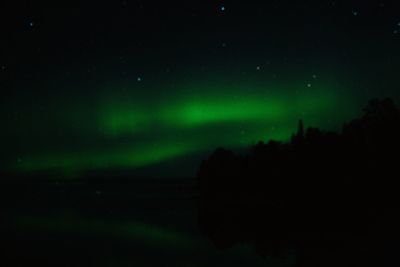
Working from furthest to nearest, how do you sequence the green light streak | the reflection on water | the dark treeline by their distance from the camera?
the green light streak
the dark treeline
the reflection on water

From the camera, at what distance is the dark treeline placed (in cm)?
1405

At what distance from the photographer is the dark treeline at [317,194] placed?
14047 mm

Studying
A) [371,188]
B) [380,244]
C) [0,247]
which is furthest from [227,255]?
[371,188]

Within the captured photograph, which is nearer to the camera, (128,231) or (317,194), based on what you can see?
(128,231)

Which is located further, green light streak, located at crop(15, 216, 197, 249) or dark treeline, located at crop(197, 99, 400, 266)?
green light streak, located at crop(15, 216, 197, 249)

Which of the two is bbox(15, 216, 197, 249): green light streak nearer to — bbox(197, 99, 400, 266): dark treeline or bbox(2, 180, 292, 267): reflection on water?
bbox(2, 180, 292, 267): reflection on water

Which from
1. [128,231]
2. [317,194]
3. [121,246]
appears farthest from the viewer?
[317,194]

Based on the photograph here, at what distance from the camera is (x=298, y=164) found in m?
34.3

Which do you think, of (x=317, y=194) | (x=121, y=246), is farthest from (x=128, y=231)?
(x=317, y=194)

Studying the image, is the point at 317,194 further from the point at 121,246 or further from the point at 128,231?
the point at 121,246

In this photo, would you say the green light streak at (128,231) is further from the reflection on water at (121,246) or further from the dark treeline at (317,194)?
the dark treeline at (317,194)

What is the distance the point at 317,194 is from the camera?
97.8 ft

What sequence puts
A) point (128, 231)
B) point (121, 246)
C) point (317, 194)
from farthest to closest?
point (317, 194)
point (128, 231)
point (121, 246)

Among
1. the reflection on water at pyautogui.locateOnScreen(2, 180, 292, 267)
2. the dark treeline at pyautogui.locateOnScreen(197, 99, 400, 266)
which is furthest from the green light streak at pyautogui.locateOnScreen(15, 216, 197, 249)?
the dark treeline at pyautogui.locateOnScreen(197, 99, 400, 266)
